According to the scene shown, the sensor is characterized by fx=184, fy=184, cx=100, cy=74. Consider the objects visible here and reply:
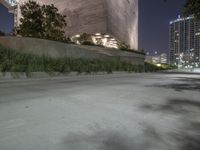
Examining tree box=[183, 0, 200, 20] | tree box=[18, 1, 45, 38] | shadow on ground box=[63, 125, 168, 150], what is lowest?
shadow on ground box=[63, 125, 168, 150]

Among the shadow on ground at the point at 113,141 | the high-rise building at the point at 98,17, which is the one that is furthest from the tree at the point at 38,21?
the shadow on ground at the point at 113,141

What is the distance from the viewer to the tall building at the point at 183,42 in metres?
92.1

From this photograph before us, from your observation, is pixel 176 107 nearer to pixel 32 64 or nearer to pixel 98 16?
pixel 32 64

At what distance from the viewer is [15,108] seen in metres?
3.60

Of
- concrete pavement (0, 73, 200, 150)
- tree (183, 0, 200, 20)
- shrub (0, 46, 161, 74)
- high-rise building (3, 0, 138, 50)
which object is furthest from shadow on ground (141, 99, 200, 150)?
high-rise building (3, 0, 138, 50)

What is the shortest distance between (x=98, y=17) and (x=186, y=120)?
1257 inches

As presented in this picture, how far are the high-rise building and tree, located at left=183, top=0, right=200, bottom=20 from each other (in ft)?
79.9

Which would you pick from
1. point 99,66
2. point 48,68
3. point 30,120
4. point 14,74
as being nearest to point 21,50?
point 48,68

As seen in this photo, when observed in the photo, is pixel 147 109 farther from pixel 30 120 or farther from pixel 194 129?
pixel 30 120

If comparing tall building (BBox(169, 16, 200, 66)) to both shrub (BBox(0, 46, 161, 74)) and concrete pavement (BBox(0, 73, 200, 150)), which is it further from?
concrete pavement (BBox(0, 73, 200, 150))

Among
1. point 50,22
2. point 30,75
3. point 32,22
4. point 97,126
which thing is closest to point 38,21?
point 32,22

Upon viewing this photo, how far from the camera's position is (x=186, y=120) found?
3059 millimetres

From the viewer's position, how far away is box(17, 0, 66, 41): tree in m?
18.9

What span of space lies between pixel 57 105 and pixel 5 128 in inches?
56.8
